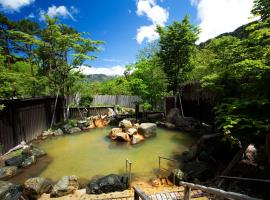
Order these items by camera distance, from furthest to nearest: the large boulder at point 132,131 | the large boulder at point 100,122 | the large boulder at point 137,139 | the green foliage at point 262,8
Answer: the large boulder at point 100,122 → the large boulder at point 132,131 → the large boulder at point 137,139 → the green foliage at point 262,8

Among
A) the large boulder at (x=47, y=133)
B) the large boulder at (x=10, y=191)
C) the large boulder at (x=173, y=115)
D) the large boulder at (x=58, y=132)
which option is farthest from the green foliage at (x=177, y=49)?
the large boulder at (x=10, y=191)

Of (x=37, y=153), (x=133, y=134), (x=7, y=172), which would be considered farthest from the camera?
(x=133, y=134)

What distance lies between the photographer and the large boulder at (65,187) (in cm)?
706

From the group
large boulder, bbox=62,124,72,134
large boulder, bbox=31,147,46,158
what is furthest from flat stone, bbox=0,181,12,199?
large boulder, bbox=62,124,72,134

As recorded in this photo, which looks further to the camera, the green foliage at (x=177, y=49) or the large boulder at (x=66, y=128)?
the green foliage at (x=177, y=49)

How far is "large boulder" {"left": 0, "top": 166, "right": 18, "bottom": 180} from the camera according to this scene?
8766mm

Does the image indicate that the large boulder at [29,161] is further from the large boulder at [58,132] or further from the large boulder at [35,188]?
the large boulder at [58,132]

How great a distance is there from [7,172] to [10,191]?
2392 mm

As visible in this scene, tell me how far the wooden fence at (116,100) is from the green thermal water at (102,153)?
954cm

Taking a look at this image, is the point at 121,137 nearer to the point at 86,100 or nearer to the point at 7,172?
the point at 7,172

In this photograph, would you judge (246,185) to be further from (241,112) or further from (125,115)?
(125,115)

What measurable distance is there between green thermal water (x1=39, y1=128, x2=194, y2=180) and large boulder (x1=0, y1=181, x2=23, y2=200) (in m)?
1.65

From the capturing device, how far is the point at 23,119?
504 inches

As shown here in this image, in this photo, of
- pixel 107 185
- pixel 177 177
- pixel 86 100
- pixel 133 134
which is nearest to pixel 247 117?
pixel 177 177
